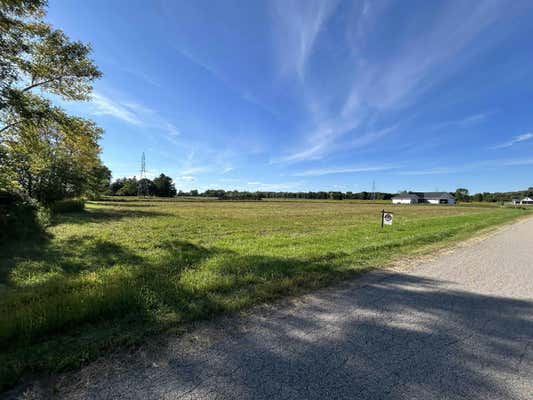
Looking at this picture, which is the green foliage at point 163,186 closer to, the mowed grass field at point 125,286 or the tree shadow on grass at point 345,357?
the mowed grass field at point 125,286

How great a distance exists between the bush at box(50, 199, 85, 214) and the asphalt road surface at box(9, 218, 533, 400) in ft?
79.1

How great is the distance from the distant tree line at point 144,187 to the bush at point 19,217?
109 m

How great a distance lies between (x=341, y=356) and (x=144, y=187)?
4972 inches

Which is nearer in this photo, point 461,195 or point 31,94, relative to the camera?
point 31,94

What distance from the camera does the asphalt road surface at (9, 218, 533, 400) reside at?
6.52 ft

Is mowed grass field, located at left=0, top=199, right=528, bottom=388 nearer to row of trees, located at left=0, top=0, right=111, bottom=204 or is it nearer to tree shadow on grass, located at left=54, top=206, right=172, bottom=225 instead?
row of trees, located at left=0, top=0, right=111, bottom=204

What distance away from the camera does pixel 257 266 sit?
5574 mm

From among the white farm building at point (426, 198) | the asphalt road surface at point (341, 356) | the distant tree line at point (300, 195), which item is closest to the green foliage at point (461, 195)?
the white farm building at point (426, 198)

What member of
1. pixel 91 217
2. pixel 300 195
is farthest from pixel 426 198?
pixel 91 217

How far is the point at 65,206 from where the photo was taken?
72.3 ft

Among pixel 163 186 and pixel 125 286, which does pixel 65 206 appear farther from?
pixel 163 186

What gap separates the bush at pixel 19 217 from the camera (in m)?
9.64

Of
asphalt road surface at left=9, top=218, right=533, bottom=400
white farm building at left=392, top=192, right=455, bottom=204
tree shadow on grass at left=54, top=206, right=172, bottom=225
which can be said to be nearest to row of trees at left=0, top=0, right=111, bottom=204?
tree shadow on grass at left=54, top=206, right=172, bottom=225

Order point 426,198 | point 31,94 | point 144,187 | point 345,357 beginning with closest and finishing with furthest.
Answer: point 345,357 → point 31,94 → point 144,187 → point 426,198
